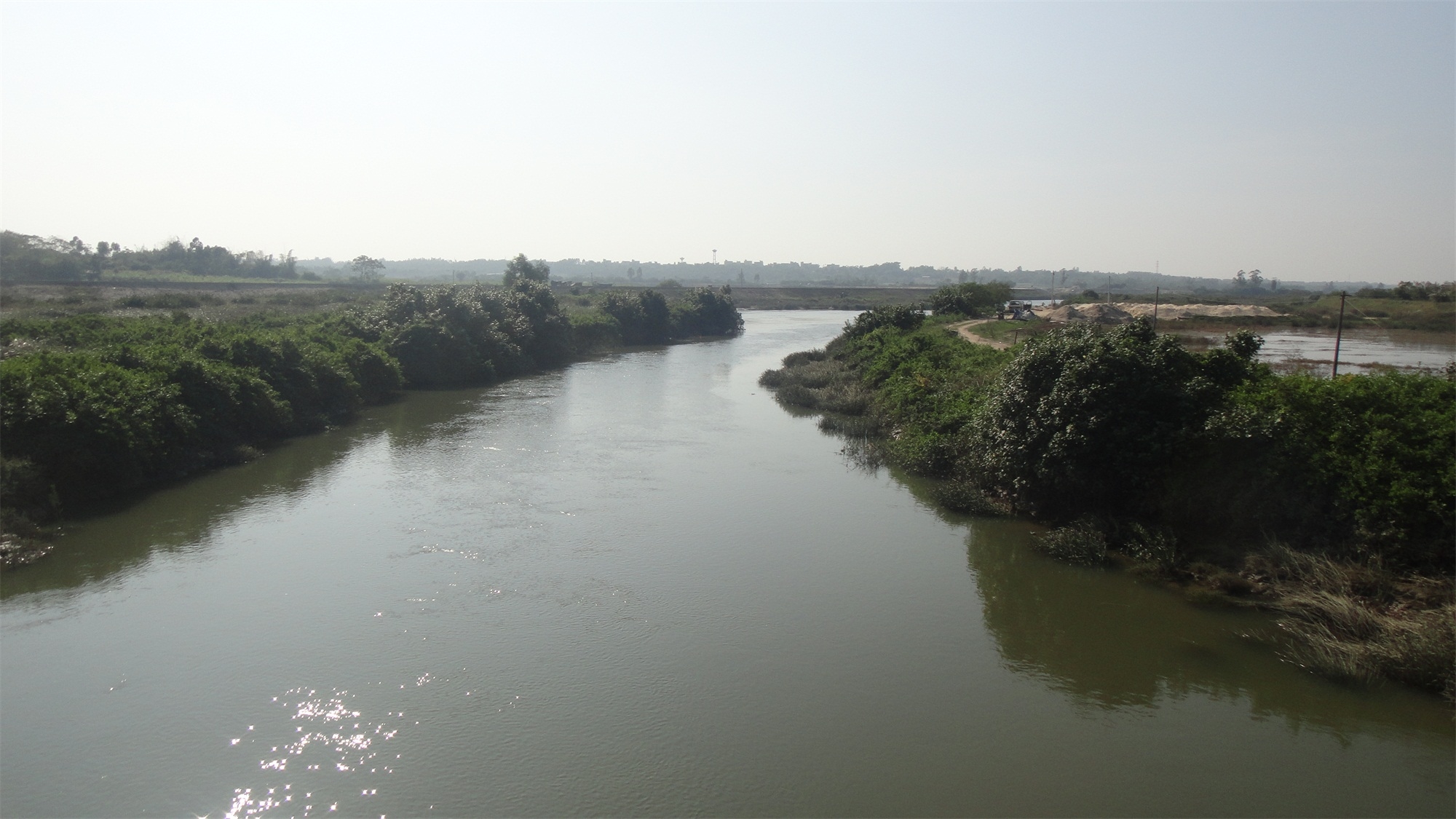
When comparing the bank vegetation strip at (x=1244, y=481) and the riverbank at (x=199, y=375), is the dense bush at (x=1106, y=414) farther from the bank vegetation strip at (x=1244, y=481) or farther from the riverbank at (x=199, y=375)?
the riverbank at (x=199, y=375)

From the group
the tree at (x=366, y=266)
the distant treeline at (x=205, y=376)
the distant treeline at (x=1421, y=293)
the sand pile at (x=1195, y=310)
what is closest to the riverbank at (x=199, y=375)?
the distant treeline at (x=205, y=376)

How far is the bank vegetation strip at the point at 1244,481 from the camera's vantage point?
10.3 metres

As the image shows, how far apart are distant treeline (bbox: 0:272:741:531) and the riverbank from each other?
1.4 inches

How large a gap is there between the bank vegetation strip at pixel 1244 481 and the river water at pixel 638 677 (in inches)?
22.9

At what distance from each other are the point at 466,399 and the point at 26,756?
22992 millimetres

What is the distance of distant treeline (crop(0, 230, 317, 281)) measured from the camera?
5716cm

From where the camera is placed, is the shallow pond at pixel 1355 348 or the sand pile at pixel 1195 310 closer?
the shallow pond at pixel 1355 348

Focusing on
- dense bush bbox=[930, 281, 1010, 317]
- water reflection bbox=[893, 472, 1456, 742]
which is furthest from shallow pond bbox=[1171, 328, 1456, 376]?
dense bush bbox=[930, 281, 1010, 317]

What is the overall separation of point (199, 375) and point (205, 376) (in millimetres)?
150

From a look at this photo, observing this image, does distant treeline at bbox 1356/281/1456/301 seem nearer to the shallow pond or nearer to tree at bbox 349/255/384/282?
the shallow pond

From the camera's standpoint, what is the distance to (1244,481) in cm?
1242

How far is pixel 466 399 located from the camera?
101 feet

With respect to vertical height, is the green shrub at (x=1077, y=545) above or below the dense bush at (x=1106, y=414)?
below

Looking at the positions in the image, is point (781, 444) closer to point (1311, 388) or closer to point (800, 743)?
point (1311, 388)
